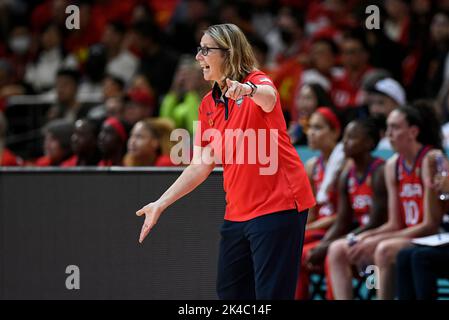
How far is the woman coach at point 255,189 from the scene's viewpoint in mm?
4512

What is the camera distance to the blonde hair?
14.9 feet

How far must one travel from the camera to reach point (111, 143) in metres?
7.71

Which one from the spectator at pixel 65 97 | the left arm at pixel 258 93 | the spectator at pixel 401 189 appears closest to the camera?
the left arm at pixel 258 93

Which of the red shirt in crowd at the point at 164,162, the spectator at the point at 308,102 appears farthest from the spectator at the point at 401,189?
the spectator at the point at 308,102

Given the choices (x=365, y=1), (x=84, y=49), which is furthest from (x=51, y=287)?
(x=84, y=49)

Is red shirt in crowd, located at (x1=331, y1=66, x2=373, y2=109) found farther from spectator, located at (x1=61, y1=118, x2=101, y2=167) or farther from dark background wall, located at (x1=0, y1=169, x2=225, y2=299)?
dark background wall, located at (x1=0, y1=169, x2=225, y2=299)

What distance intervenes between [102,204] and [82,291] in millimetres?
572

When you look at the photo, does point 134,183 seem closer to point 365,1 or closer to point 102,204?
point 102,204

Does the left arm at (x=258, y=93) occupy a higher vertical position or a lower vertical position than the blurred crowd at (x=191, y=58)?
lower

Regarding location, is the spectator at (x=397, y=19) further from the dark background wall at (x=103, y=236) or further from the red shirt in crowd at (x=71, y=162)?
the dark background wall at (x=103, y=236)

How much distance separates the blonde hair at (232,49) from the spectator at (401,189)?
2.31 metres

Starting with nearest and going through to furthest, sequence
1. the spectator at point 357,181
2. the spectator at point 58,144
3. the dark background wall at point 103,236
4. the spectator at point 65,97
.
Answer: the dark background wall at point 103,236
the spectator at point 357,181
the spectator at point 58,144
the spectator at point 65,97

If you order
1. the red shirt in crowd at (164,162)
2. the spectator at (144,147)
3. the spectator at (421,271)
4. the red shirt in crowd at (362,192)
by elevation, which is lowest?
the spectator at (421,271)

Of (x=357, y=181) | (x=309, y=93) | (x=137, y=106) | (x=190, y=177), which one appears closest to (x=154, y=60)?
(x=137, y=106)
